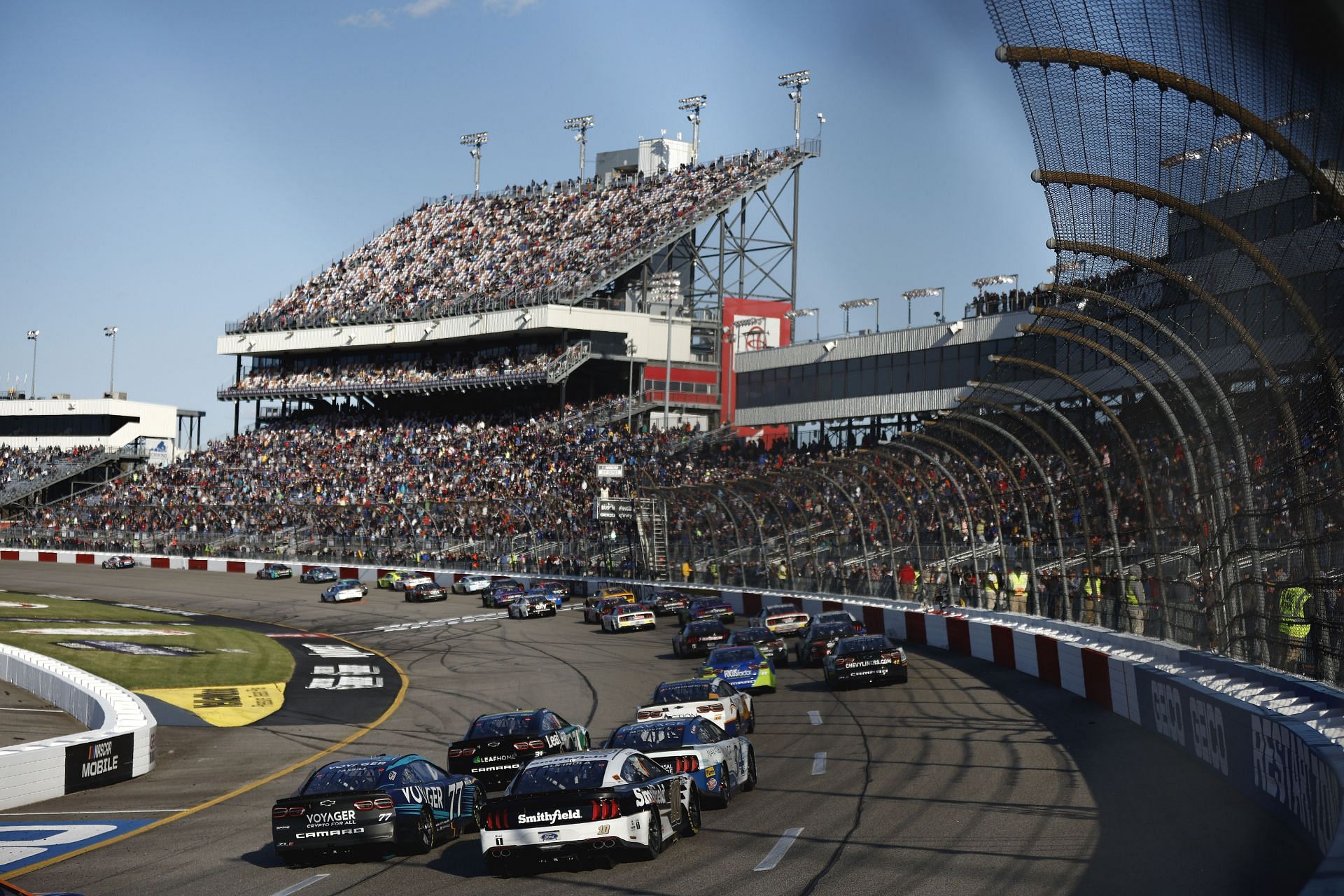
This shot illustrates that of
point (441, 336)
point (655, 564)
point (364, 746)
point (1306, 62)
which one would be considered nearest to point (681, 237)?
point (441, 336)

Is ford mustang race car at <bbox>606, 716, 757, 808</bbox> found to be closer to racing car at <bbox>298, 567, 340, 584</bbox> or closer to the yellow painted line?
the yellow painted line

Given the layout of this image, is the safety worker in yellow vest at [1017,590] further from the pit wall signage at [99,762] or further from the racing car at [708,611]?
the pit wall signage at [99,762]

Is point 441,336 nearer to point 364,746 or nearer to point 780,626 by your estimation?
point 780,626

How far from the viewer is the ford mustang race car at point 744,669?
1006 inches

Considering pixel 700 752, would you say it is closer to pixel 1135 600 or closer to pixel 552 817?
pixel 552 817

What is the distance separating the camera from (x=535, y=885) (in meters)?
11.8

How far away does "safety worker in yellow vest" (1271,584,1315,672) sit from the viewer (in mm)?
12750

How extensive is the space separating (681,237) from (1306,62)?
77.4 m

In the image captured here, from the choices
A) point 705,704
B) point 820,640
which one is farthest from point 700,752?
point 820,640

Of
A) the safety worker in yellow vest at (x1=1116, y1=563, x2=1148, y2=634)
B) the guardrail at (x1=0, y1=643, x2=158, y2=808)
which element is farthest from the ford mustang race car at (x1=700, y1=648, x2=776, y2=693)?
the guardrail at (x1=0, y1=643, x2=158, y2=808)

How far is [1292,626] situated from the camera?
13.4 metres

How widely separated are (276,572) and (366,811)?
56012mm

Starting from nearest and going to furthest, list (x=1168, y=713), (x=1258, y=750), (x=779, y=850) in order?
(x=779, y=850), (x=1258, y=750), (x=1168, y=713)

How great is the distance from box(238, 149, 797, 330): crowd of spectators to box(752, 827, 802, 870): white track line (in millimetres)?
69763
